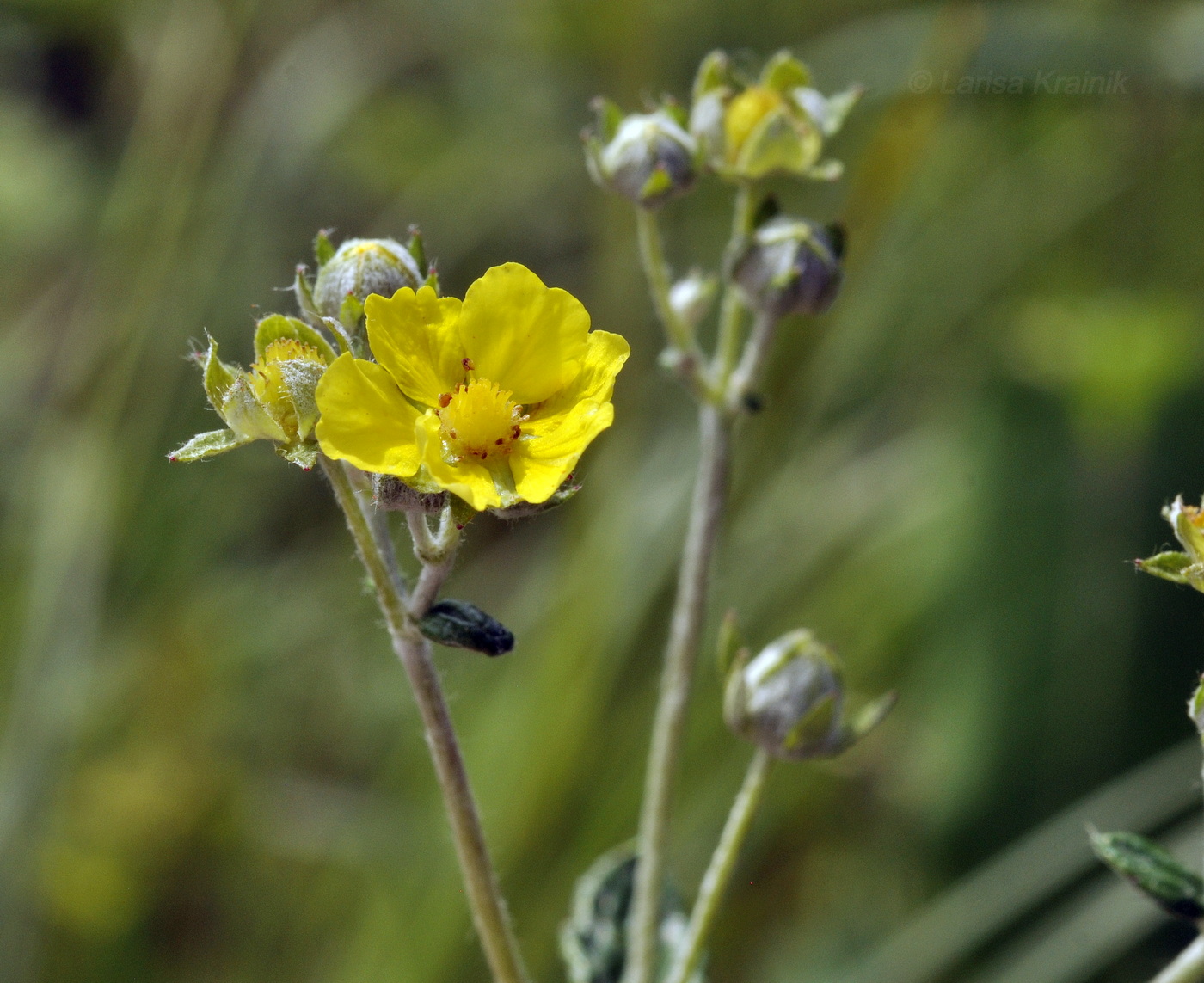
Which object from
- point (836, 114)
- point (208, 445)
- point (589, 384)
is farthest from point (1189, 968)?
point (836, 114)

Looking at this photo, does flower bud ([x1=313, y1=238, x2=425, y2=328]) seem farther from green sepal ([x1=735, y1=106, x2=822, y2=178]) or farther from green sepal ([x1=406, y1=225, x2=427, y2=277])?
green sepal ([x1=735, y1=106, x2=822, y2=178])

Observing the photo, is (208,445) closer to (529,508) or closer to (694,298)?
(529,508)

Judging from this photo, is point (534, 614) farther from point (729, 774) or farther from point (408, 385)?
point (408, 385)

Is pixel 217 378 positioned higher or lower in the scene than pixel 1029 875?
higher

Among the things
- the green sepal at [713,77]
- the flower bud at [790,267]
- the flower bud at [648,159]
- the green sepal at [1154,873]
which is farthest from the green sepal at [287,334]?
the green sepal at [1154,873]

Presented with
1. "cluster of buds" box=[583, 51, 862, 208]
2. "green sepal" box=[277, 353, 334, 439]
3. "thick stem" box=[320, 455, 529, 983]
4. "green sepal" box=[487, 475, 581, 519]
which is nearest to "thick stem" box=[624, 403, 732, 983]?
"thick stem" box=[320, 455, 529, 983]

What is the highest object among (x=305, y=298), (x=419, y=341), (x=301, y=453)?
(x=305, y=298)

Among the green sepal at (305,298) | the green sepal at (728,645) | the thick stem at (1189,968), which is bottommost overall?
the thick stem at (1189,968)

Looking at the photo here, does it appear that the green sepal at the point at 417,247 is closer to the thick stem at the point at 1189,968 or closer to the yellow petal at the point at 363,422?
the yellow petal at the point at 363,422
